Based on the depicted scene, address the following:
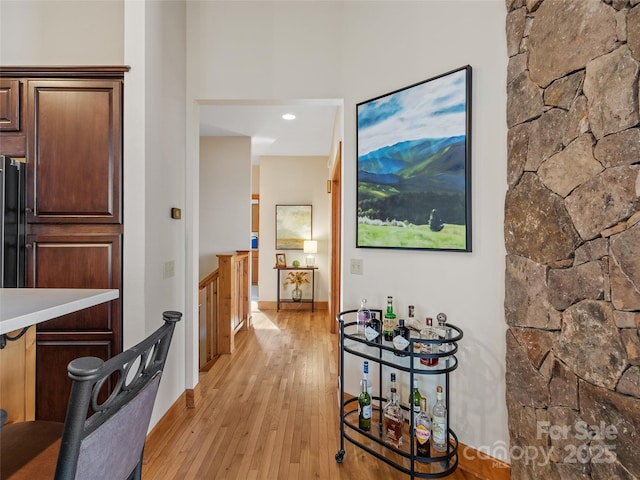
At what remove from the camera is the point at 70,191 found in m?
1.91

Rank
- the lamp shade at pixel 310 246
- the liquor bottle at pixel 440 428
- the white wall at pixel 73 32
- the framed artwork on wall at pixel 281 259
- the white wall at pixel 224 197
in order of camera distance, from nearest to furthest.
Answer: the liquor bottle at pixel 440 428 → the white wall at pixel 73 32 → the white wall at pixel 224 197 → the lamp shade at pixel 310 246 → the framed artwork on wall at pixel 281 259

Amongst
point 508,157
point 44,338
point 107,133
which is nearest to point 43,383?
point 44,338

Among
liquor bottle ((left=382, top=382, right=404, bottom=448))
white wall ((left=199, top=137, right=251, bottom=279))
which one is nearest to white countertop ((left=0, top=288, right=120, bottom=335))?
liquor bottle ((left=382, top=382, right=404, bottom=448))

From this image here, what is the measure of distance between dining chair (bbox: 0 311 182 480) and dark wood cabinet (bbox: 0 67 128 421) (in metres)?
1.14

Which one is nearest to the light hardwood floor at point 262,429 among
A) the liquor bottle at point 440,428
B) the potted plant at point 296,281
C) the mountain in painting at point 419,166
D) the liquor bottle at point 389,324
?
the liquor bottle at point 440,428

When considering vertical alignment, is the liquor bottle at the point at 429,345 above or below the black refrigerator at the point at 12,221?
below

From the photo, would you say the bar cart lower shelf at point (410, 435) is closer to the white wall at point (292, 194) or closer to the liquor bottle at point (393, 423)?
the liquor bottle at point (393, 423)

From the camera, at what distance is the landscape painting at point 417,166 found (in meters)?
1.89

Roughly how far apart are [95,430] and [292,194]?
5545 mm

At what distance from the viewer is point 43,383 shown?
186cm

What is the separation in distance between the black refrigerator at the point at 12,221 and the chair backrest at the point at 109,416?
4.98 feet

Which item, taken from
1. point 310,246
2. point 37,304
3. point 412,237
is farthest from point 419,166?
point 310,246

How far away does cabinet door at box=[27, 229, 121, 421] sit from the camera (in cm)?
187

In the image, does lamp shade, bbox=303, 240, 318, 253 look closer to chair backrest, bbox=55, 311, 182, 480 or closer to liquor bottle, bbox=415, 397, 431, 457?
liquor bottle, bbox=415, 397, 431, 457
